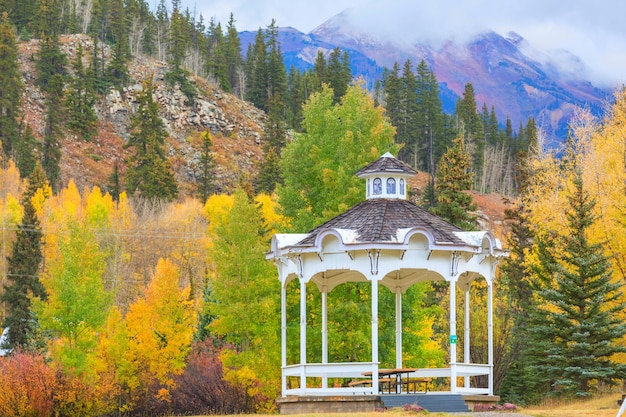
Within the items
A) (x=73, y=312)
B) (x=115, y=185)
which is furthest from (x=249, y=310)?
(x=115, y=185)

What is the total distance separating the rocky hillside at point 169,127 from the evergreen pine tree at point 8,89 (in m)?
6.55

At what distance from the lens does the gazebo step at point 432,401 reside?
85.2 feet

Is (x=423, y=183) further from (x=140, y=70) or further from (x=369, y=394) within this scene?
(x=369, y=394)

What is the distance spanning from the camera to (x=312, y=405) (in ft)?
89.0

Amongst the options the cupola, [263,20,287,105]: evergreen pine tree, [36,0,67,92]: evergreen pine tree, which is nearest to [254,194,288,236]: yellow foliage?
the cupola

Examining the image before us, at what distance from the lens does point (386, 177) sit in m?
30.3

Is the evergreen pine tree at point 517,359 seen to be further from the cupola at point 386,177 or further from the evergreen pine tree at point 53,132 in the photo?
the evergreen pine tree at point 53,132

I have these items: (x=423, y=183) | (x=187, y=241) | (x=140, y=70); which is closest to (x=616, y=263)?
(x=187, y=241)

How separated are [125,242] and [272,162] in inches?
1142

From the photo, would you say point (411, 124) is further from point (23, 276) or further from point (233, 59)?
point (23, 276)

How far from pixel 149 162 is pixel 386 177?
8566 centimetres

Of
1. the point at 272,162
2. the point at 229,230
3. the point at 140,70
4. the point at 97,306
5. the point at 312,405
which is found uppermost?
the point at 140,70

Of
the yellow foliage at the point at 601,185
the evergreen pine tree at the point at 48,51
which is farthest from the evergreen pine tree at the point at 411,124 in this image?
the yellow foliage at the point at 601,185

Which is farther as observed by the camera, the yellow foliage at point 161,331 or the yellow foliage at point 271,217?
the yellow foliage at point 161,331
